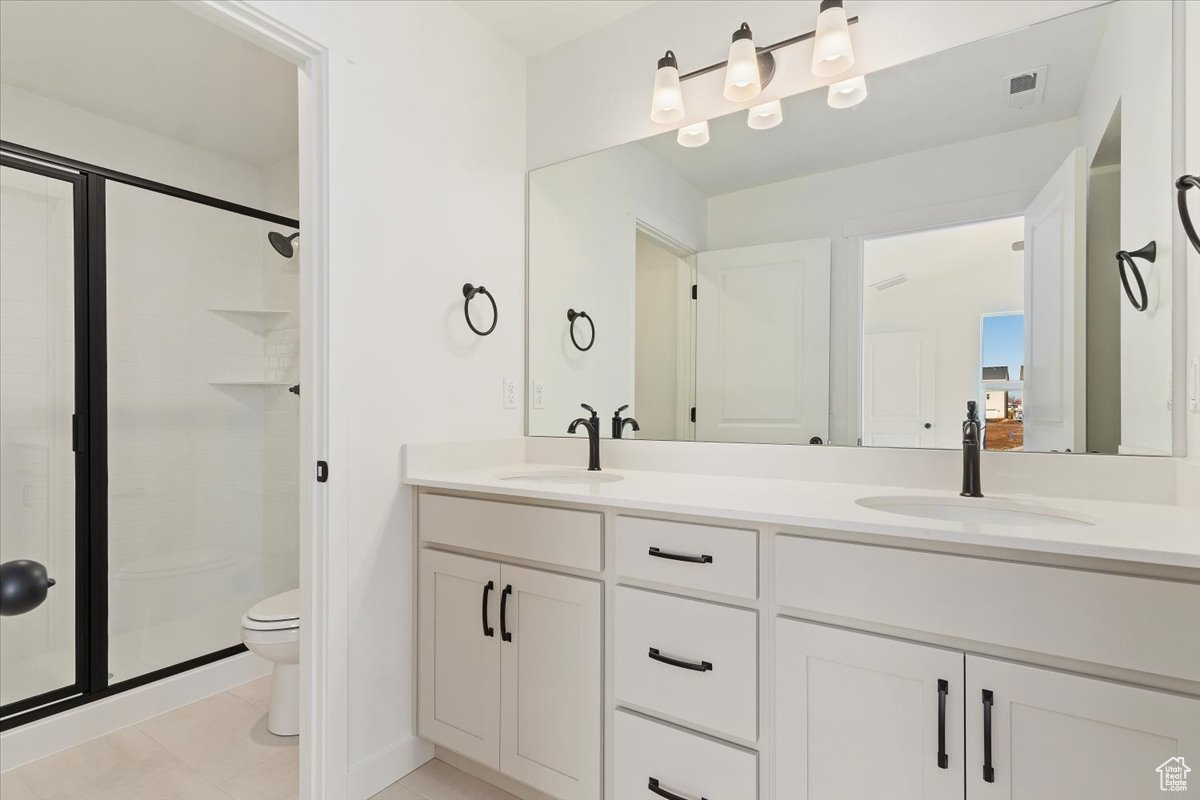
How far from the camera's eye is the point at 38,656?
6.66ft

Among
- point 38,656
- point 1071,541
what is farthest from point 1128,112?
point 38,656

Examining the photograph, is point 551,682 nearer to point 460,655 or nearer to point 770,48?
point 460,655

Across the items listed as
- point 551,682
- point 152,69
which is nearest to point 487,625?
point 551,682

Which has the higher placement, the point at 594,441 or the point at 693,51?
the point at 693,51

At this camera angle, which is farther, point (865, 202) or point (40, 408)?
point (40, 408)

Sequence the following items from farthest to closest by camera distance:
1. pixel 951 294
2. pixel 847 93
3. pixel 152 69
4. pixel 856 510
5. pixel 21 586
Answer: pixel 152 69, pixel 847 93, pixel 951 294, pixel 856 510, pixel 21 586

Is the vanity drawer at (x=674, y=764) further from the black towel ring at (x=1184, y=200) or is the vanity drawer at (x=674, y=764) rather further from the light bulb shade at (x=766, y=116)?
the light bulb shade at (x=766, y=116)

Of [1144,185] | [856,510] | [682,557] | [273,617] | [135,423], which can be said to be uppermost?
[1144,185]

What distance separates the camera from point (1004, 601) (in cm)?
101

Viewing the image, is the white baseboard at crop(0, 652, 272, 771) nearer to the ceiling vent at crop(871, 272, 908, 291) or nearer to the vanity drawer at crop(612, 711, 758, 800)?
the vanity drawer at crop(612, 711, 758, 800)

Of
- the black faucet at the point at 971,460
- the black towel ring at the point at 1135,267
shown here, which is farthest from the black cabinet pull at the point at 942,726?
the black towel ring at the point at 1135,267

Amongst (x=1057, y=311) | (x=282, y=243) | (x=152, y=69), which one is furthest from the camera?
(x=282, y=243)

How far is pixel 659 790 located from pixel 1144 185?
70.0 inches

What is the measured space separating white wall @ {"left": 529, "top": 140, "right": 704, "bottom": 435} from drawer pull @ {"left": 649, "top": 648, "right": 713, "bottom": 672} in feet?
3.08
